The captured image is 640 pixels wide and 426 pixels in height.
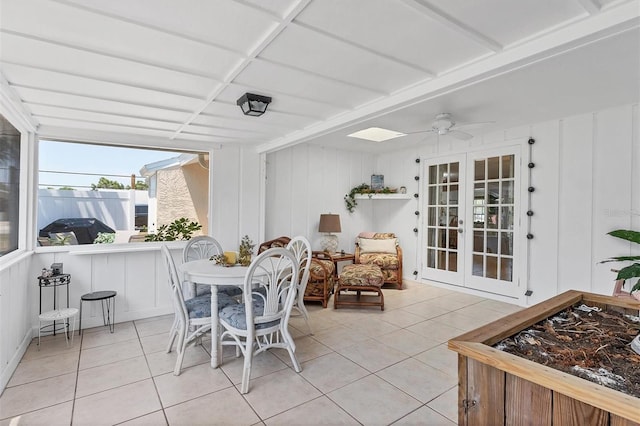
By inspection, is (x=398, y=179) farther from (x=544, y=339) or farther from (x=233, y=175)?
(x=544, y=339)

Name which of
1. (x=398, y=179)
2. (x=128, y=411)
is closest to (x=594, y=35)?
(x=128, y=411)

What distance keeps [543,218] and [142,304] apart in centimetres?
511

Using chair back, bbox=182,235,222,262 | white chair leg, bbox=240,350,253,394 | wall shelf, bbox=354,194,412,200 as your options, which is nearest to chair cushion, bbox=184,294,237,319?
white chair leg, bbox=240,350,253,394

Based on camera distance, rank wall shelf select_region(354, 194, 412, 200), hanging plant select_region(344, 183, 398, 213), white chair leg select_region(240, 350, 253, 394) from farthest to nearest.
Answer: hanging plant select_region(344, 183, 398, 213)
wall shelf select_region(354, 194, 412, 200)
white chair leg select_region(240, 350, 253, 394)

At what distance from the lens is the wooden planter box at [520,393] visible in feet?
2.98

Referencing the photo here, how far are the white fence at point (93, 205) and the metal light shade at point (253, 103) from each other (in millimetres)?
2166

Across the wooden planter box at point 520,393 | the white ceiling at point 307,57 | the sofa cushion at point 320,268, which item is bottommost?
the sofa cushion at point 320,268

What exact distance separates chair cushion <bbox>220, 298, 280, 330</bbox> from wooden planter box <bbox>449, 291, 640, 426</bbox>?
1.65m

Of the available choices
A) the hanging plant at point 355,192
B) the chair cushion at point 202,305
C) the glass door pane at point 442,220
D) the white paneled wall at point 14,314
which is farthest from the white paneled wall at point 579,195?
the white paneled wall at point 14,314

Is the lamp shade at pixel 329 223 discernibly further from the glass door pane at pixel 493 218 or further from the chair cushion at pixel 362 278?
the glass door pane at pixel 493 218

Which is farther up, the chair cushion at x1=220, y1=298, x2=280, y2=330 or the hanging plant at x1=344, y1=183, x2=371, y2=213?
the hanging plant at x1=344, y1=183, x2=371, y2=213

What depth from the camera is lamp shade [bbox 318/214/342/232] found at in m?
5.41

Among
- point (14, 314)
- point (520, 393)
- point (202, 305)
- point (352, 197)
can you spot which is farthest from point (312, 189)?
point (520, 393)

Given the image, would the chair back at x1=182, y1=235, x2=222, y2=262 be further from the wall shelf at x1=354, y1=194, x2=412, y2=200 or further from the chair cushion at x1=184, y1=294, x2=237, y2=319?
the wall shelf at x1=354, y1=194, x2=412, y2=200
